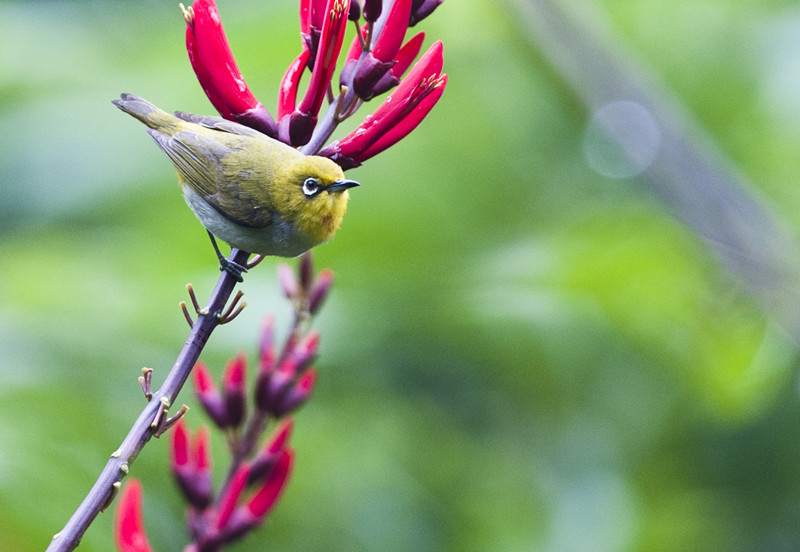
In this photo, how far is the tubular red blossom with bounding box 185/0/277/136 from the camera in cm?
100

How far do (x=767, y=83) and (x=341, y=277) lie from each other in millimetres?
1467

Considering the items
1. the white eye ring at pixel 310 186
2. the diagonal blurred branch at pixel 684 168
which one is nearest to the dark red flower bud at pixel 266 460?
the white eye ring at pixel 310 186

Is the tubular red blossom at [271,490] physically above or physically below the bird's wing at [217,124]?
below

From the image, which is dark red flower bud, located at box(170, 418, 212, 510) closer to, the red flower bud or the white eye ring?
the red flower bud

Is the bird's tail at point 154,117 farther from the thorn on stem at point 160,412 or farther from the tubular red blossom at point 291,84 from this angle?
the thorn on stem at point 160,412

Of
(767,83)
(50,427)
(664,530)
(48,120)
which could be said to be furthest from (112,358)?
(767,83)

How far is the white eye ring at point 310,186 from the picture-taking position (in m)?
1.13

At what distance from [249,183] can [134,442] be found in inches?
22.1

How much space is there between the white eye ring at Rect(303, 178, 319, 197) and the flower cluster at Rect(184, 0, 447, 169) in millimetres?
92

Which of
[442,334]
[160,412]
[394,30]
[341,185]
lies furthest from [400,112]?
[442,334]

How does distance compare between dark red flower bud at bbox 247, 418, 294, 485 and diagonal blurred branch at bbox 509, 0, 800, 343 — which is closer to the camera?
dark red flower bud at bbox 247, 418, 294, 485

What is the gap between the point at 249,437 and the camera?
1220 mm

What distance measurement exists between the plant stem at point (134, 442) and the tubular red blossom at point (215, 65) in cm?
25

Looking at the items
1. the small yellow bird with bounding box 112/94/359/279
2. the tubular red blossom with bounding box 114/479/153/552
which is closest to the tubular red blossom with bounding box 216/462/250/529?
the tubular red blossom with bounding box 114/479/153/552
